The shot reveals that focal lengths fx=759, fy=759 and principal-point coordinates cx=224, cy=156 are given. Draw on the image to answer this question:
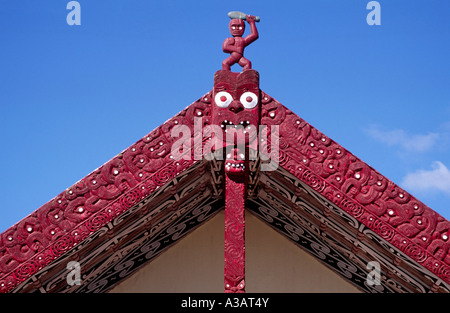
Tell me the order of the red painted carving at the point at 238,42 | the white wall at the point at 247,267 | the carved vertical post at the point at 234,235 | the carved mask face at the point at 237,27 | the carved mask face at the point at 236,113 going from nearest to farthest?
the carved vertical post at the point at 234,235, the carved mask face at the point at 236,113, the red painted carving at the point at 238,42, the carved mask face at the point at 237,27, the white wall at the point at 247,267

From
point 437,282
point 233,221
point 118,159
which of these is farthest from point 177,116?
point 437,282

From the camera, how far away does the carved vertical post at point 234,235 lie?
5.00m

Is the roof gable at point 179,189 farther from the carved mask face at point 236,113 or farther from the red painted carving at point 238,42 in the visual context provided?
the red painted carving at point 238,42

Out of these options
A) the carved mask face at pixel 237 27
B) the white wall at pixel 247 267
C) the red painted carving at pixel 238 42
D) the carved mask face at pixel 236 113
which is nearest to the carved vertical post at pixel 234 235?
the carved mask face at pixel 236 113

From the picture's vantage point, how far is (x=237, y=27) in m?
5.54

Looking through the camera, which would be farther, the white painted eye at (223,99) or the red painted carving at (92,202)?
the white painted eye at (223,99)

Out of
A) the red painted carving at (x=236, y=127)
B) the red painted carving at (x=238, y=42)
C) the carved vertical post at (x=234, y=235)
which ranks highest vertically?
the red painted carving at (x=238, y=42)

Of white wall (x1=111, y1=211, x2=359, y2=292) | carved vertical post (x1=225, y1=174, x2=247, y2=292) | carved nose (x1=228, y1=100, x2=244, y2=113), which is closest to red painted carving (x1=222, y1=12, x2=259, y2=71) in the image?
carved nose (x1=228, y1=100, x2=244, y2=113)

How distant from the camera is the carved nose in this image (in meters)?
5.22

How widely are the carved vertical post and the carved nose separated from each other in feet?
1.48

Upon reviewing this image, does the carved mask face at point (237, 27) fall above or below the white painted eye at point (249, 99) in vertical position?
above

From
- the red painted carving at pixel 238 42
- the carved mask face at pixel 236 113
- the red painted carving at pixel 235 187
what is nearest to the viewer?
the red painted carving at pixel 235 187
